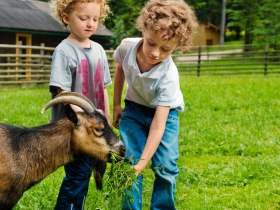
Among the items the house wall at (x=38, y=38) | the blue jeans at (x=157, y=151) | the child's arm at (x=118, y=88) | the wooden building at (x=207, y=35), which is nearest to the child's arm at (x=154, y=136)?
the blue jeans at (x=157, y=151)

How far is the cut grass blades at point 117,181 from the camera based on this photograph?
423cm

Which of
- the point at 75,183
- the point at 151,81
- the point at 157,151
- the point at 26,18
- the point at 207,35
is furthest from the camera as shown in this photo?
the point at 207,35

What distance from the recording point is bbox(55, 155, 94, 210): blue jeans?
4.89 metres

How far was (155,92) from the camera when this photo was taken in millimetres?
4496

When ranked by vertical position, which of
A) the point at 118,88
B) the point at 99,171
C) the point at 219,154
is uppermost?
the point at 118,88

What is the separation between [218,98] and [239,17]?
32.1 metres

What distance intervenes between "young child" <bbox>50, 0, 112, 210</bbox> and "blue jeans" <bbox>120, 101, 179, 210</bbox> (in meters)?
0.36

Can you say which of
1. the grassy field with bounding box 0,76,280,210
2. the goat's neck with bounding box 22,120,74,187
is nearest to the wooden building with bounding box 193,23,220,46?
the grassy field with bounding box 0,76,280,210

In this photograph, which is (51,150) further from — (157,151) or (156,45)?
(156,45)

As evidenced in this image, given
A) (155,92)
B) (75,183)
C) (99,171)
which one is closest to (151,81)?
(155,92)

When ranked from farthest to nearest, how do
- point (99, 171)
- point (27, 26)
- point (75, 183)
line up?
point (27, 26), point (75, 183), point (99, 171)

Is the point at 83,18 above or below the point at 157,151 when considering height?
above

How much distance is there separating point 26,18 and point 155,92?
79.6 feet

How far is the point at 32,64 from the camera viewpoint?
74.9ft
